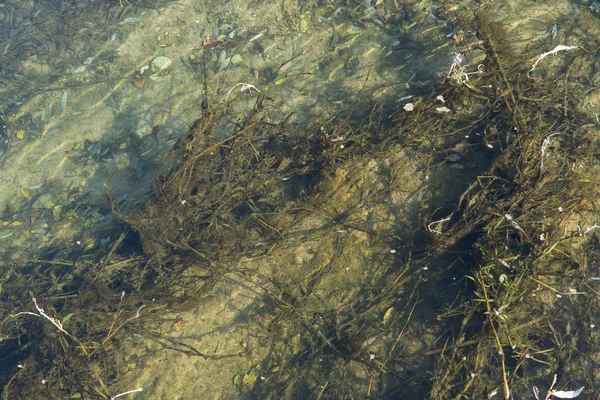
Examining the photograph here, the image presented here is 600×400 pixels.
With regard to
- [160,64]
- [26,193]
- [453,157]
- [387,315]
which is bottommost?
[26,193]

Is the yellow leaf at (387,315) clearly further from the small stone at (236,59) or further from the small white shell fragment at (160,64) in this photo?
the small white shell fragment at (160,64)

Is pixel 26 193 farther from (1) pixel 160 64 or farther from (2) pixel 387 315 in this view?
(2) pixel 387 315

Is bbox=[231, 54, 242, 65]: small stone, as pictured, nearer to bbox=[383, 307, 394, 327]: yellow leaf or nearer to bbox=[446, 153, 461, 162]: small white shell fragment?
bbox=[446, 153, 461, 162]: small white shell fragment

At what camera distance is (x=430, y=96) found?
418 cm

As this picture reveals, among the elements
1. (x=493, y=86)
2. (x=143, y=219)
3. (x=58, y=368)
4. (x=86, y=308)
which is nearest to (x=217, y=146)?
(x=143, y=219)

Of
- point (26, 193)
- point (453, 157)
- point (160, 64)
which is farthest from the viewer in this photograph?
point (160, 64)

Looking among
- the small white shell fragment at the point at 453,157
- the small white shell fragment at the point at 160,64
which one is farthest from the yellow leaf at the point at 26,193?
the small white shell fragment at the point at 453,157

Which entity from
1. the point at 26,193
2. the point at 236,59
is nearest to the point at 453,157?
the point at 236,59

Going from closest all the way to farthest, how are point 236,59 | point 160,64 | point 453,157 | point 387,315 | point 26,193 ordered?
point 387,315, point 453,157, point 26,193, point 236,59, point 160,64

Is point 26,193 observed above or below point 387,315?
below

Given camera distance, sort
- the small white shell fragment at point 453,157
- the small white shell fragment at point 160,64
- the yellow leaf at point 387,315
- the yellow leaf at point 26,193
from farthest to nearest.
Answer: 1. the small white shell fragment at point 160,64
2. the yellow leaf at point 26,193
3. the small white shell fragment at point 453,157
4. the yellow leaf at point 387,315

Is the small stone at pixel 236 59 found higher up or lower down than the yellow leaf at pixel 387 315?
higher up

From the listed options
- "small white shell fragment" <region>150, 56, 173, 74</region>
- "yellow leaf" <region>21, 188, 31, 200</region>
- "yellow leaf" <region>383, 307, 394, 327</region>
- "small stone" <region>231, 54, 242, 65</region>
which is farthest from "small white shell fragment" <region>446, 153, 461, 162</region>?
"yellow leaf" <region>21, 188, 31, 200</region>

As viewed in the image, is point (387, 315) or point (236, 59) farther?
point (236, 59)
